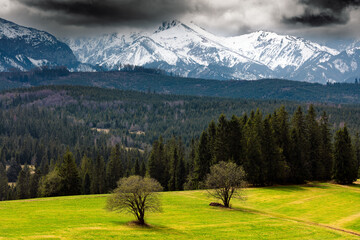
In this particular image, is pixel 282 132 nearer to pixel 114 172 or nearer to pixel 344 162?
pixel 344 162

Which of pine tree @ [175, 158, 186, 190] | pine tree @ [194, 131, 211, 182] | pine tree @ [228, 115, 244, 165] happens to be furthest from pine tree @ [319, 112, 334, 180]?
pine tree @ [175, 158, 186, 190]

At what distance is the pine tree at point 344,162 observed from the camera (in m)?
104

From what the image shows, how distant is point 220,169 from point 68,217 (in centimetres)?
2652

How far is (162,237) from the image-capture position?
168 feet

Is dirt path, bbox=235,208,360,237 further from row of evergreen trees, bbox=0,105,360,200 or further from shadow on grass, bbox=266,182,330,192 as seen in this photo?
row of evergreen trees, bbox=0,105,360,200

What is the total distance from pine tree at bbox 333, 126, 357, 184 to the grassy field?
1870cm

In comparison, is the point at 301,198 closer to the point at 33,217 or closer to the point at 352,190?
the point at 352,190

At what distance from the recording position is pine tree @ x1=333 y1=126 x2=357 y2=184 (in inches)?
4097

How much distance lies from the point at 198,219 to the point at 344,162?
185 ft

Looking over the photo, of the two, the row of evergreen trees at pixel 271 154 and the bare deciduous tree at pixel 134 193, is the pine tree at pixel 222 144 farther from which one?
the bare deciduous tree at pixel 134 193

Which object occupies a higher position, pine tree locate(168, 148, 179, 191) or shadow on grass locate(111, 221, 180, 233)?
pine tree locate(168, 148, 179, 191)

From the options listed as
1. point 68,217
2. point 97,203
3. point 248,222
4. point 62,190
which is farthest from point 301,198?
point 62,190

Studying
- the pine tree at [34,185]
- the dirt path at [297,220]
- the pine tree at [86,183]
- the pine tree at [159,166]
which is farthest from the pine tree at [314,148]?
the pine tree at [34,185]

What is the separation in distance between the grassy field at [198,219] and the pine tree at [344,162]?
18699 mm
